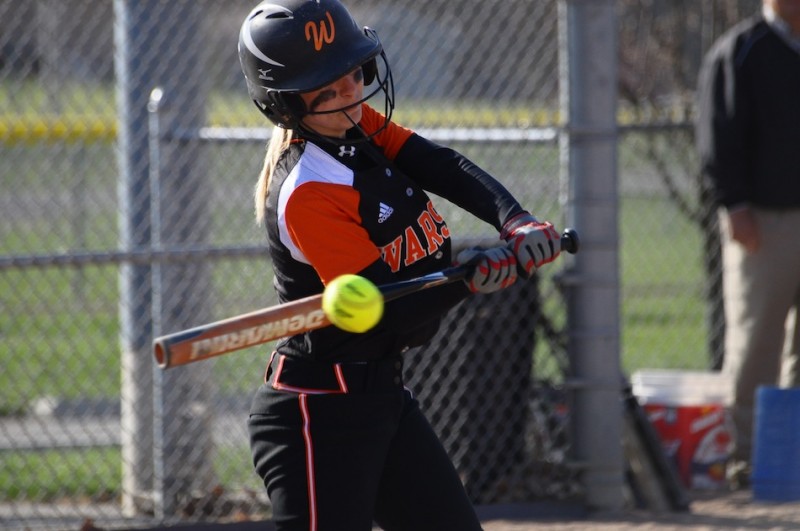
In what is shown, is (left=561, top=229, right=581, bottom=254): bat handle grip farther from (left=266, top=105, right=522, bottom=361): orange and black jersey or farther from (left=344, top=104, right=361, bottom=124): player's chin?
(left=344, top=104, right=361, bottom=124): player's chin

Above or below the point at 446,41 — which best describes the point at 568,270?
below

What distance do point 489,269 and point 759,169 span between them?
2934mm

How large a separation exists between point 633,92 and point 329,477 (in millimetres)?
5019

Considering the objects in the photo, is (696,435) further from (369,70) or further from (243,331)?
(243,331)

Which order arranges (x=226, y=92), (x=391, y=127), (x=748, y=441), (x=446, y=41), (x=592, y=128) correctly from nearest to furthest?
(x=391, y=127)
(x=592, y=128)
(x=748, y=441)
(x=446, y=41)
(x=226, y=92)

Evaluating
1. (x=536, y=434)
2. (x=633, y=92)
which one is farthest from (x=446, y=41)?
(x=536, y=434)

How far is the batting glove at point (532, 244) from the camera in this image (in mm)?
2758

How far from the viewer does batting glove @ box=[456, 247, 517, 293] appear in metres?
2.69

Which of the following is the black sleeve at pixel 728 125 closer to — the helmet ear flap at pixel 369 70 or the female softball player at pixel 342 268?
the female softball player at pixel 342 268

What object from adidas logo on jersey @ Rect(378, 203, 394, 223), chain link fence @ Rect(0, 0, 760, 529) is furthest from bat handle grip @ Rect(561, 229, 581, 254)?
chain link fence @ Rect(0, 0, 760, 529)

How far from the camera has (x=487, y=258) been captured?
2.70m

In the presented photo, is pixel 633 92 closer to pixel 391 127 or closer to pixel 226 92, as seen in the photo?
pixel 226 92

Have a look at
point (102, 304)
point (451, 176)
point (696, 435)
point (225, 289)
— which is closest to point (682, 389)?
point (696, 435)

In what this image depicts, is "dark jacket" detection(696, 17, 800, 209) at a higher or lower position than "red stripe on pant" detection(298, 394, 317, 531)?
higher
